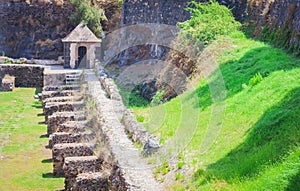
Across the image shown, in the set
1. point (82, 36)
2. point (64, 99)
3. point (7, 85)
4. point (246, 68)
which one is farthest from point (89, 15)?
point (246, 68)

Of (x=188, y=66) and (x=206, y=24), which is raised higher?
(x=206, y=24)

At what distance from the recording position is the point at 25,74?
92.8 ft

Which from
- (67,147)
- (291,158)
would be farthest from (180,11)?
(291,158)

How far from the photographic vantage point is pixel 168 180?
9.55m

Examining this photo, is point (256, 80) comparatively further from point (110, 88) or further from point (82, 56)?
point (82, 56)

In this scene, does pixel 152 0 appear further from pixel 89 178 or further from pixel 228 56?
pixel 89 178

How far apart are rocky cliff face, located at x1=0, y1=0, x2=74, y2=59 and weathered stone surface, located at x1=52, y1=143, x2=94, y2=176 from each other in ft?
58.0

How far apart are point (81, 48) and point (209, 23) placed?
11.4 meters

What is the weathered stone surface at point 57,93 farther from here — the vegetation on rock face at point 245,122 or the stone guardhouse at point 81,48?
the vegetation on rock face at point 245,122

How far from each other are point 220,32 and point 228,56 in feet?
6.39

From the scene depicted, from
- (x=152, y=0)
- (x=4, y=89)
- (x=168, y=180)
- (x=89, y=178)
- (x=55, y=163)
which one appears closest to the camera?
(x=168, y=180)

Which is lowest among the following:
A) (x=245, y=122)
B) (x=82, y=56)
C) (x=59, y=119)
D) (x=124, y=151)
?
(x=59, y=119)

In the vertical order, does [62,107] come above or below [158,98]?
below

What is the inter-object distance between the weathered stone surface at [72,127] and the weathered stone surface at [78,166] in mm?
3421
